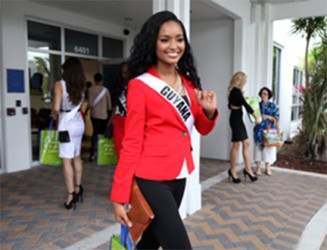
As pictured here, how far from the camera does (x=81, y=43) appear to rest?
6.95 meters

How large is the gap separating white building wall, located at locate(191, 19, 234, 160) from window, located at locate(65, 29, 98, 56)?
2278 mm

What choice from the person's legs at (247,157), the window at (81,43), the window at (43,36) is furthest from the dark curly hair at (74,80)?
the window at (81,43)

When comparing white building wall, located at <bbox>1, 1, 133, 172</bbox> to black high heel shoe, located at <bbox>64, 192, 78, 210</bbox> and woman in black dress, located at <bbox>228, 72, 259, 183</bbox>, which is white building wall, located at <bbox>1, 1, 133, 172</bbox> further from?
woman in black dress, located at <bbox>228, 72, 259, 183</bbox>

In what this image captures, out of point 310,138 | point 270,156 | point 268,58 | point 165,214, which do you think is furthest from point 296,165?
point 165,214

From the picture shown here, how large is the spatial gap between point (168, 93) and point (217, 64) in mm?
5367

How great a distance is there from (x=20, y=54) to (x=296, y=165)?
18.5 feet

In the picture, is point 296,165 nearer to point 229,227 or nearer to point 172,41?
point 229,227

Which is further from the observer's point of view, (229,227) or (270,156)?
(270,156)

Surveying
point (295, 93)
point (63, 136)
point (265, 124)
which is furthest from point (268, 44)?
point (295, 93)

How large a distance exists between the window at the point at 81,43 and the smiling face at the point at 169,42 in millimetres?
5574

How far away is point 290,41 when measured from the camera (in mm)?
9555

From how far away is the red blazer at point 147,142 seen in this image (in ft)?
4.98

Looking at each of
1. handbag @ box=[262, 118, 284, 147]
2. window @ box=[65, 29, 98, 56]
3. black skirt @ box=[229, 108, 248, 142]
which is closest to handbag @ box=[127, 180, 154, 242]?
black skirt @ box=[229, 108, 248, 142]

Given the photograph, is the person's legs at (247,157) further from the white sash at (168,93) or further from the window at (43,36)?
the window at (43,36)
